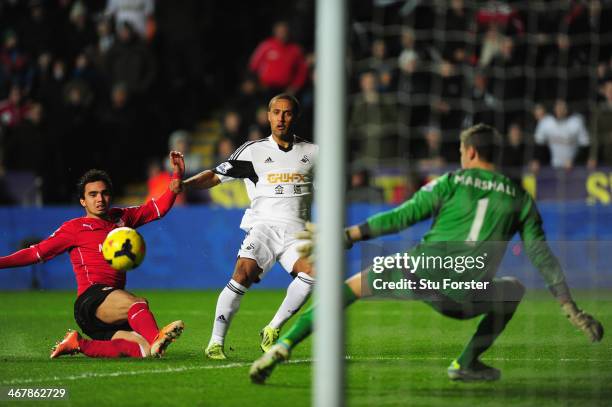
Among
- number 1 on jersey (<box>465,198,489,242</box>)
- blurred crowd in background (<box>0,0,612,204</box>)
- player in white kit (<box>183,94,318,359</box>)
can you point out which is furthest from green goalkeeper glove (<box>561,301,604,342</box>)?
blurred crowd in background (<box>0,0,612,204</box>)

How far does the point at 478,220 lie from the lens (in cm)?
664

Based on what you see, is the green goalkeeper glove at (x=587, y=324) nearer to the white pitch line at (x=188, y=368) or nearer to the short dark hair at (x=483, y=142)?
the short dark hair at (x=483, y=142)

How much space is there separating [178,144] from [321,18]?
33.8 feet

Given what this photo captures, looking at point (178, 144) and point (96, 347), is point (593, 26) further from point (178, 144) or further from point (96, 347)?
point (96, 347)

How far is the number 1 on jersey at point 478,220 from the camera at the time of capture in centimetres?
663

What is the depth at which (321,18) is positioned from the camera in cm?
468

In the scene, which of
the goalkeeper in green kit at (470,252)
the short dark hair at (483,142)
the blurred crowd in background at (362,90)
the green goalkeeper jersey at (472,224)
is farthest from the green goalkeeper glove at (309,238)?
the blurred crowd in background at (362,90)

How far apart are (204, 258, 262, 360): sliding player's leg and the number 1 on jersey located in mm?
2159

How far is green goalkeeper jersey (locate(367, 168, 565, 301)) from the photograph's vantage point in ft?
21.6

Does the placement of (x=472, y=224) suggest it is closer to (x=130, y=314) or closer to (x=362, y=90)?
(x=130, y=314)

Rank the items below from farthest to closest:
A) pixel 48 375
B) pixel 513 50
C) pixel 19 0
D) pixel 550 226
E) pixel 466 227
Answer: pixel 19 0
pixel 513 50
pixel 550 226
pixel 48 375
pixel 466 227

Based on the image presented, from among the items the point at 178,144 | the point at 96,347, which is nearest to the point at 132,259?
the point at 96,347

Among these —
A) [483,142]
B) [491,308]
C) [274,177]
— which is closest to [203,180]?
[274,177]

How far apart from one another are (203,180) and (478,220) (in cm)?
247
